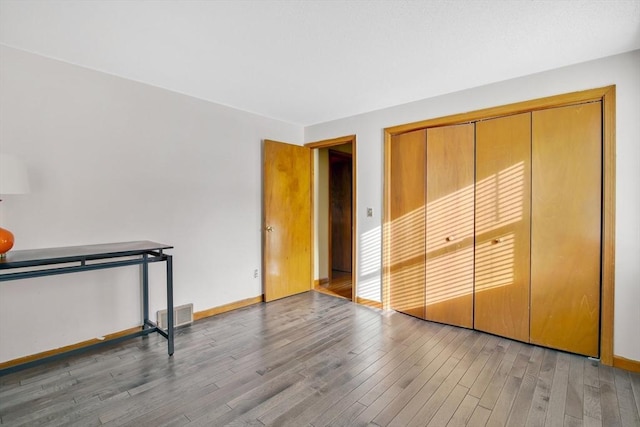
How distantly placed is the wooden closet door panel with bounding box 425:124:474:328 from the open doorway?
1055 millimetres

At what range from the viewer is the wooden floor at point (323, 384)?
182 cm

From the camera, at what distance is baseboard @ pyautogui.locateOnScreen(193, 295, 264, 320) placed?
11.1 feet

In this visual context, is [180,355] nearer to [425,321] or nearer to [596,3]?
[425,321]

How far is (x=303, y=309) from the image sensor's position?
12.2ft

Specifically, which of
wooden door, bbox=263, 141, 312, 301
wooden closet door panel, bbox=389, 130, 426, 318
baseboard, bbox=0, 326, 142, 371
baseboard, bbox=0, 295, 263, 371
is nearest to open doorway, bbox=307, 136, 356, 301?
wooden door, bbox=263, 141, 312, 301

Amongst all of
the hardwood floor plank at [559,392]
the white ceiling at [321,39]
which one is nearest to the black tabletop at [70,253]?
the white ceiling at [321,39]

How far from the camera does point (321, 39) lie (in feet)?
7.08

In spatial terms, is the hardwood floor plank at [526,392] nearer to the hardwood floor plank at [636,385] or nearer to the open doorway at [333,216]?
the hardwood floor plank at [636,385]

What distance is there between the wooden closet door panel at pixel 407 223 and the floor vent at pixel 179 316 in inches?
88.6

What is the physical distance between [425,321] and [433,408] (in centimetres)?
151

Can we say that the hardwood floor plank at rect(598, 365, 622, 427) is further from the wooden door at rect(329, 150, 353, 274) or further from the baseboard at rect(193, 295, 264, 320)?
the wooden door at rect(329, 150, 353, 274)

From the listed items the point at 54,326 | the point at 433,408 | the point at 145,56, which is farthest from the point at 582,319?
the point at 54,326

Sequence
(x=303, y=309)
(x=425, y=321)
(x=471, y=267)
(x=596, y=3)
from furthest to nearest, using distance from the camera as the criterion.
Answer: (x=303, y=309), (x=425, y=321), (x=471, y=267), (x=596, y=3)

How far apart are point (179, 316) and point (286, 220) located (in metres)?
1.73
